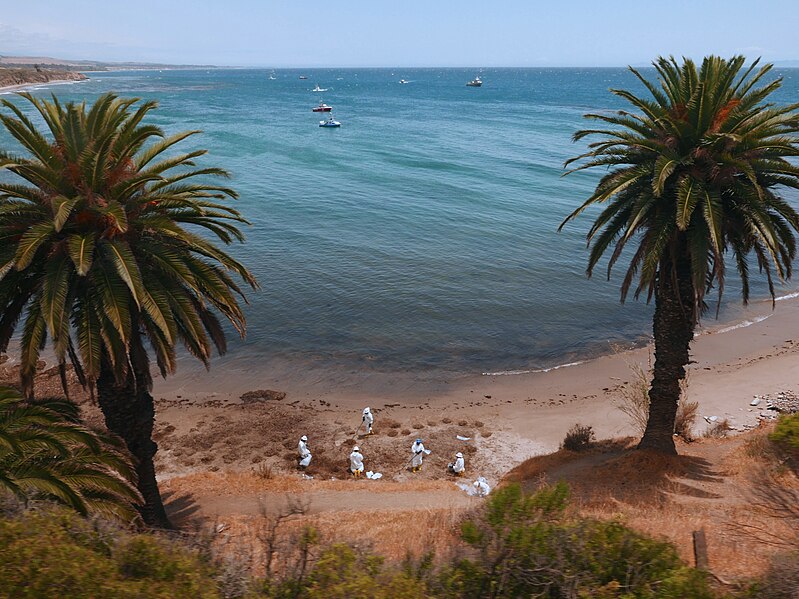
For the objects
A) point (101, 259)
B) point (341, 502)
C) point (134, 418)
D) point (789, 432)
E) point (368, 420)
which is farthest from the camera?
point (368, 420)

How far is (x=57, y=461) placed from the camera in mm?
9891

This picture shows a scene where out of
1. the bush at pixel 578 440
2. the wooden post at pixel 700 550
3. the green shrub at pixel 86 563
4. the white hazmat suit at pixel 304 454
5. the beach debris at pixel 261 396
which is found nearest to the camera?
the green shrub at pixel 86 563

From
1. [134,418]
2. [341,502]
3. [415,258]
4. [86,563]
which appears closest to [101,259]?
[134,418]

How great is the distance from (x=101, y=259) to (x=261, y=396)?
12.9m

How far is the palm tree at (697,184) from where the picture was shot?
13.6 metres

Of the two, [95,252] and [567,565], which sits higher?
[95,252]

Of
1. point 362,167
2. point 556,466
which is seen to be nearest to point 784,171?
point 556,466

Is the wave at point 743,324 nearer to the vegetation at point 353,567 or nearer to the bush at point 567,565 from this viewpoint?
the vegetation at point 353,567

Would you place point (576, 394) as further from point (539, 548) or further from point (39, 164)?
point (39, 164)

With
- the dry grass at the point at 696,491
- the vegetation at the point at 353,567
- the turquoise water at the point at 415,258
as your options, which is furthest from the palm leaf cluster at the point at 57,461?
the turquoise water at the point at 415,258

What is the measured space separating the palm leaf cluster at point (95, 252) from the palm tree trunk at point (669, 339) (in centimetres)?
1027

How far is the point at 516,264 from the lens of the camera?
36.9 metres

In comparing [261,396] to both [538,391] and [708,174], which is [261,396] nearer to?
[538,391]

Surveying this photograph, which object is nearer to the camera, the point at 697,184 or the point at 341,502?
the point at 697,184
